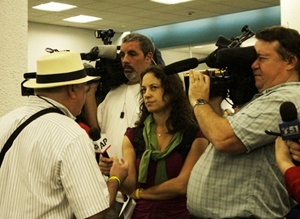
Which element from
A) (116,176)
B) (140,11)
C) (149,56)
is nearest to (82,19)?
(140,11)

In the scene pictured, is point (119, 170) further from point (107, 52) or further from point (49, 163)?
point (107, 52)

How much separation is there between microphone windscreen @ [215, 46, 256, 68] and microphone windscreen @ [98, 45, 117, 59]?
0.94 metres

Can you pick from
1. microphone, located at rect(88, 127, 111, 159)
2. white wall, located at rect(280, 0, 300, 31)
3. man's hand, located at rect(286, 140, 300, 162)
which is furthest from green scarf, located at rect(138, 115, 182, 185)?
white wall, located at rect(280, 0, 300, 31)

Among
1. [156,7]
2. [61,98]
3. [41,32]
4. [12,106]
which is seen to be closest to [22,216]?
[61,98]

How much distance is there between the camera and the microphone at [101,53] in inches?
106

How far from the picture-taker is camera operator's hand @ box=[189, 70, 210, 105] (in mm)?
2002

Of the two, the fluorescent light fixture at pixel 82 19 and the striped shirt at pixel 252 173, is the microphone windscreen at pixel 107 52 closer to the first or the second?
the striped shirt at pixel 252 173

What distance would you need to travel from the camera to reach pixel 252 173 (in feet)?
6.02

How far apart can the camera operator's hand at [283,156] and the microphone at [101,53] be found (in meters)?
1.35

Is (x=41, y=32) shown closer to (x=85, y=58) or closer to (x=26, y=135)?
(x=85, y=58)

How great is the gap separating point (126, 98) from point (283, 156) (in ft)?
4.42

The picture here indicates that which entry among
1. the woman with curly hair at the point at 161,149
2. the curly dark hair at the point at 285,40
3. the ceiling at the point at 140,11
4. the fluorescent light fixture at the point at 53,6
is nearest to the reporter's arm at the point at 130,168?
the woman with curly hair at the point at 161,149

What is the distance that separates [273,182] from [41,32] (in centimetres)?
985

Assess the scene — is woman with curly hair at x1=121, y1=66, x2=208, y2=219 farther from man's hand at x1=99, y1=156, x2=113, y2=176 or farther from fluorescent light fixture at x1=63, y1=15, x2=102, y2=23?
fluorescent light fixture at x1=63, y1=15, x2=102, y2=23
